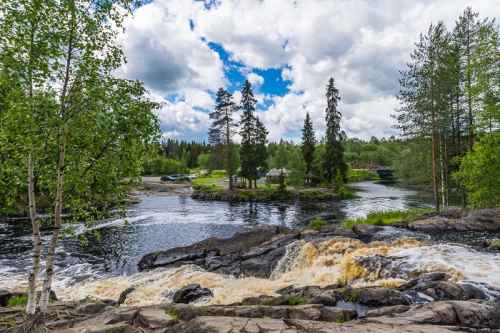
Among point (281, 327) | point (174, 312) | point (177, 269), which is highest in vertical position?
point (281, 327)

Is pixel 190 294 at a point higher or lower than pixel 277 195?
lower

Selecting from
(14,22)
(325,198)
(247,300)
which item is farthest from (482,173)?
(325,198)

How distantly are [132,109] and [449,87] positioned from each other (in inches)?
987

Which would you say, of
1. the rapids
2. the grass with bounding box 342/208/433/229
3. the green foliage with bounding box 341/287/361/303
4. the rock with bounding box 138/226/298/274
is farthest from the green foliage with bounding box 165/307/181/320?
the grass with bounding box 342/208/433/229

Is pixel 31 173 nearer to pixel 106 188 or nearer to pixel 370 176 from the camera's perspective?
pixel 106 188

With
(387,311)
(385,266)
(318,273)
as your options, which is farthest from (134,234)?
(387,311)

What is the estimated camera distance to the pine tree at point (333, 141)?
48.9m

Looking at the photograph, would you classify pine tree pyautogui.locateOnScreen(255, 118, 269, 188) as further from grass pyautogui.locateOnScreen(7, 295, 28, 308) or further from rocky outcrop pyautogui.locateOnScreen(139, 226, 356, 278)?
grass pyautogui.locateOnScreen(7, 295, 28, 308)

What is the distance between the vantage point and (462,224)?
61.8 feet

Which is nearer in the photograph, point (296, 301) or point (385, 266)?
point (296, 301)

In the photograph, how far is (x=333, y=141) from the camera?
49.8 m

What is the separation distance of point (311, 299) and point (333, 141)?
1694 inches

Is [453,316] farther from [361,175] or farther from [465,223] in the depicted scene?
[361,175]

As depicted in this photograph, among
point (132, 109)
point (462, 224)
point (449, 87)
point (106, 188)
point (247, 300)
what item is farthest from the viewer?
point (449, 87)
